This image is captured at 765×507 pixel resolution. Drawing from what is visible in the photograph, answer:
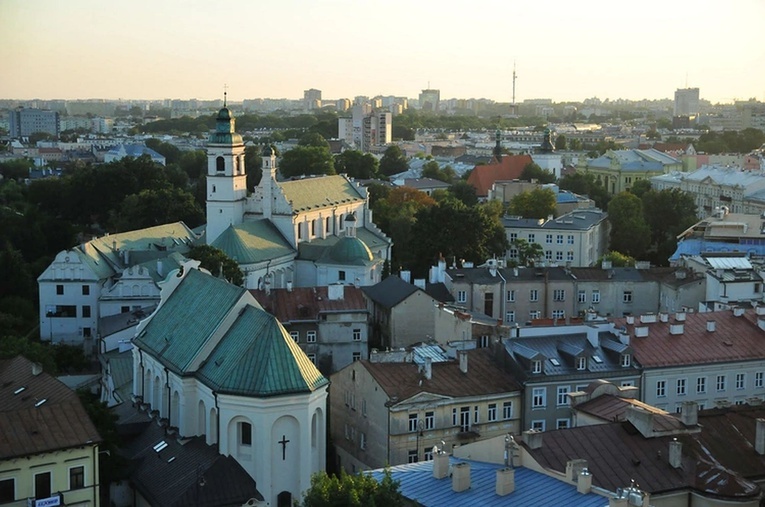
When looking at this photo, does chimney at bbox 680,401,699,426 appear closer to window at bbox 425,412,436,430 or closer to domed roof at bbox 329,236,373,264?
window at bbox 425,412,436,430

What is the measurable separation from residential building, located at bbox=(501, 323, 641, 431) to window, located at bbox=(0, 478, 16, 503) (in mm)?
16364

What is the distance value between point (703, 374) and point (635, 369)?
2722 millimetres

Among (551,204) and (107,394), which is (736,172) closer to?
(551,204)

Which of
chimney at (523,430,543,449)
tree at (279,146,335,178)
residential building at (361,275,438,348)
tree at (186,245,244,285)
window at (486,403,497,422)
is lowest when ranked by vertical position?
window at (486,403,497,422)

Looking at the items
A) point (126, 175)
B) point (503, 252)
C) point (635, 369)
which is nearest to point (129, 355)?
point (635, 369)

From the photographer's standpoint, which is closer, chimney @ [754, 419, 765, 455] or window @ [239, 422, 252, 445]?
chimney @ [754, 419, 765, 455]

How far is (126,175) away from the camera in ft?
295

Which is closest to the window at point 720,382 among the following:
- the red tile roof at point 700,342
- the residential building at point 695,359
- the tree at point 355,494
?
the residential building at point 695,359

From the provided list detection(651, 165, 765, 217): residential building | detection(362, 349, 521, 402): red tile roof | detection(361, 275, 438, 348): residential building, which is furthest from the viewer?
detection(651, 165, 765, 217): residential building

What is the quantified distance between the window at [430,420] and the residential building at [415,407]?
3 cm

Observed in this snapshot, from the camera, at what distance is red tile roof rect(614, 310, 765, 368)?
4012 centimetres

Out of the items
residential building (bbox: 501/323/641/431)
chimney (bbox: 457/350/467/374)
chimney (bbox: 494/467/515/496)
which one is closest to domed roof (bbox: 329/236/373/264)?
residential building (bbox: 501/323/641/431)

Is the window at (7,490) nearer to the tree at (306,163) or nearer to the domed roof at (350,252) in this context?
the domed roof at (350,252)

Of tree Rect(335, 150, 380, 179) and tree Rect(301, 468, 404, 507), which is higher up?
tree Rect(335, 150, 380, 179)
